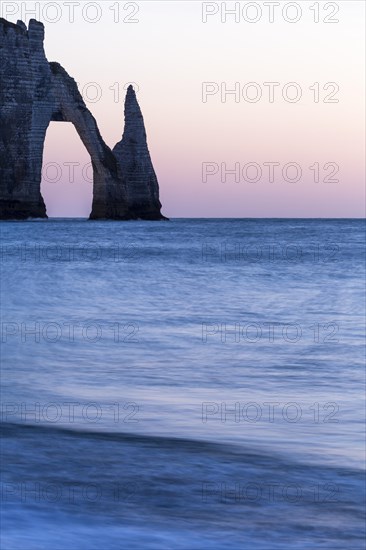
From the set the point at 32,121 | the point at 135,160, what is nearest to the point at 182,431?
the point at 32,121

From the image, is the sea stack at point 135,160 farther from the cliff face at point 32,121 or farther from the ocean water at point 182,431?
A: the ocean water at point 182,431

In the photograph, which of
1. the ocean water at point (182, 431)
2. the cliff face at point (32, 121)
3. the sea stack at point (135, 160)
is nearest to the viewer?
the ocean water at point (182, 431)

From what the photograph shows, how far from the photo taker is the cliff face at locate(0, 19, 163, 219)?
436 feet

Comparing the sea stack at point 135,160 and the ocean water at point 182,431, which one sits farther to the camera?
the sea stack at point 135,160

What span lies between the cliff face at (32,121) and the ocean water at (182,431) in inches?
4293

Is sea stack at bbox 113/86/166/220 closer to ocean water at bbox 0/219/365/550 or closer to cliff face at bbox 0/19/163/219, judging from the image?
cliff face at bbox 0/19/163/219

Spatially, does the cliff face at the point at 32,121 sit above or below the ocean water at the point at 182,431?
above

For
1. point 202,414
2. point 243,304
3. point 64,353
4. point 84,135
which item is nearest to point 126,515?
point 202,414

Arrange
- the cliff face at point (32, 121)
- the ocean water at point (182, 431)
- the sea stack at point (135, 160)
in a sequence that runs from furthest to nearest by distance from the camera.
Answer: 1. the sea stack at point (135, 160)
2. the cliff face at point (32, 121)
3. the ocean water at point (182, 431)

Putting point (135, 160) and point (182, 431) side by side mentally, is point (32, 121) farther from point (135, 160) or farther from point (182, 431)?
point (182, 431)

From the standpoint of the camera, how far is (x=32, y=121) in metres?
136

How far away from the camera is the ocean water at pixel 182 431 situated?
Answer: 7555mm

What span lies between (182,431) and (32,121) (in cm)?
12876

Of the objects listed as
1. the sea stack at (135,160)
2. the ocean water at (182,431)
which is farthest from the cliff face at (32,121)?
the ocean water at (182,431)
